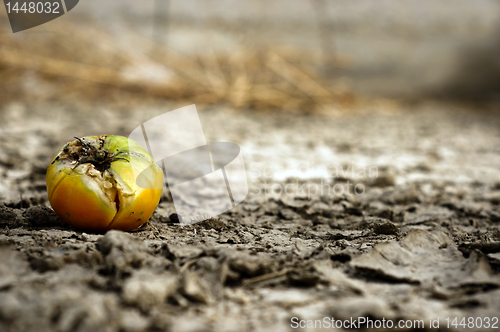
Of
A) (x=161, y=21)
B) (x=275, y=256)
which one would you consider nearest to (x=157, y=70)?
(x=161, y=21)

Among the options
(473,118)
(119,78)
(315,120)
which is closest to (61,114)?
(119,78)

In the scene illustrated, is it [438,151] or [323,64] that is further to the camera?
[323,64]

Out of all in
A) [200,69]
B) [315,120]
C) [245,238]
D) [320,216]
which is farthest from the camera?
[200,69]

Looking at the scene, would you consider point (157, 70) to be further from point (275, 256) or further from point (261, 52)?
point (275, 256)

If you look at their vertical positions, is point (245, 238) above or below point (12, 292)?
below

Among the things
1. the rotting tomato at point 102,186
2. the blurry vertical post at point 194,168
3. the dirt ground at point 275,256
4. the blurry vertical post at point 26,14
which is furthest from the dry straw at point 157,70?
the rotting tomato at point 102,186

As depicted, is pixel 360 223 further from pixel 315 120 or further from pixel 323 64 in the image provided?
pixel 323 64

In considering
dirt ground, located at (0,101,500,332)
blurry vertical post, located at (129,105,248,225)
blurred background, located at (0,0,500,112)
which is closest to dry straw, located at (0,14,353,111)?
blurred background, located at (0,0,500,112)
